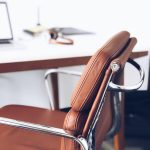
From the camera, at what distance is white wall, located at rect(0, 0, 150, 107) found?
1739 mm

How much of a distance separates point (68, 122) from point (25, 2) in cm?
127

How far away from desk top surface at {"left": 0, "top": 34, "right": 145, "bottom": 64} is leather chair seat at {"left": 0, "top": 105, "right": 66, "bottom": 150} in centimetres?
23

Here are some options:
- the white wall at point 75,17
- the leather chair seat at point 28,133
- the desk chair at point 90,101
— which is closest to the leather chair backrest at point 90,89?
the desk chair at point 90,101

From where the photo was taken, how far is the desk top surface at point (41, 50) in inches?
42.2

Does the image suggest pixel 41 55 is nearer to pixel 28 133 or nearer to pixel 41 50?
pixel 41 50

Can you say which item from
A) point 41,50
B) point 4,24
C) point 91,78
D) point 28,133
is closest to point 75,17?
A: point 4,24

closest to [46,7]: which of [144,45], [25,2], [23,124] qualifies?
[25,2]

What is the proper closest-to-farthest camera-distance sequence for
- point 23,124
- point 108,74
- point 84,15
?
point 108,74 < point 23,124 < point 84,15

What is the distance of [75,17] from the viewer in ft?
6.15

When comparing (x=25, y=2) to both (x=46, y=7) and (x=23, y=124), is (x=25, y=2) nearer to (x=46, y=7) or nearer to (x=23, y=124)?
(x=46, y=7)

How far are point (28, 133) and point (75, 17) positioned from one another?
3.69 feet

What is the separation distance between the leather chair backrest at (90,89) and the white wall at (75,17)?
3.84ft

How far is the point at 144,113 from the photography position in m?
1.85

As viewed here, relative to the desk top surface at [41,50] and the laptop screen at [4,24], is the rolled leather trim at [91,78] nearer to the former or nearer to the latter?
the desk top surface at [41,50]
